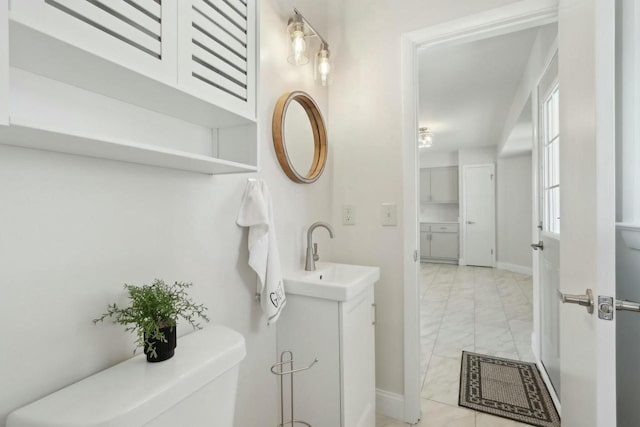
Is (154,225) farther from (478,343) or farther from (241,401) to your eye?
(478,343)

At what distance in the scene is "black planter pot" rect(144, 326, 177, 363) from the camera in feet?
2.65

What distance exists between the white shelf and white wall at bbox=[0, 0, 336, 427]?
4cm

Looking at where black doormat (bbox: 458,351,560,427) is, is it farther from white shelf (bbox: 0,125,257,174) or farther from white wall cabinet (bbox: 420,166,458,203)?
white wall cabinet (bbox: 420,166,458,203)

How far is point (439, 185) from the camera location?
685 cm

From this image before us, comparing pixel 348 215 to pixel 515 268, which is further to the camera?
pixel 515 268

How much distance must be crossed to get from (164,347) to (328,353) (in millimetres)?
732

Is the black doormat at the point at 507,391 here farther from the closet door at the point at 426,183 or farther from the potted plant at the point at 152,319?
the closet door at the point at 426,183

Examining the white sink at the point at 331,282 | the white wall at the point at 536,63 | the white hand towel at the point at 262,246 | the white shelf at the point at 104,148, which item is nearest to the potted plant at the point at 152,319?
the white shelf at the point at 104,148

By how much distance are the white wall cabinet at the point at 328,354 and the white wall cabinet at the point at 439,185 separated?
587cm

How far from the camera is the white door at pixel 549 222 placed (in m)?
1.86

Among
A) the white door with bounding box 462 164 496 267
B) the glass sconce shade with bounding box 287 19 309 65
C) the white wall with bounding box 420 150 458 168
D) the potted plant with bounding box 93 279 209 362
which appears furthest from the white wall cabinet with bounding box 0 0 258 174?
the white wall with bounding box 420 150 458 168

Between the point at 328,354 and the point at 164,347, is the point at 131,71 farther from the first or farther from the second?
the point at 328,354

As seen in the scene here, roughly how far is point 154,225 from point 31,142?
376mm

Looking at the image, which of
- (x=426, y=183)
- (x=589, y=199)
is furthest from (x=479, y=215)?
(x=589, y=199)
